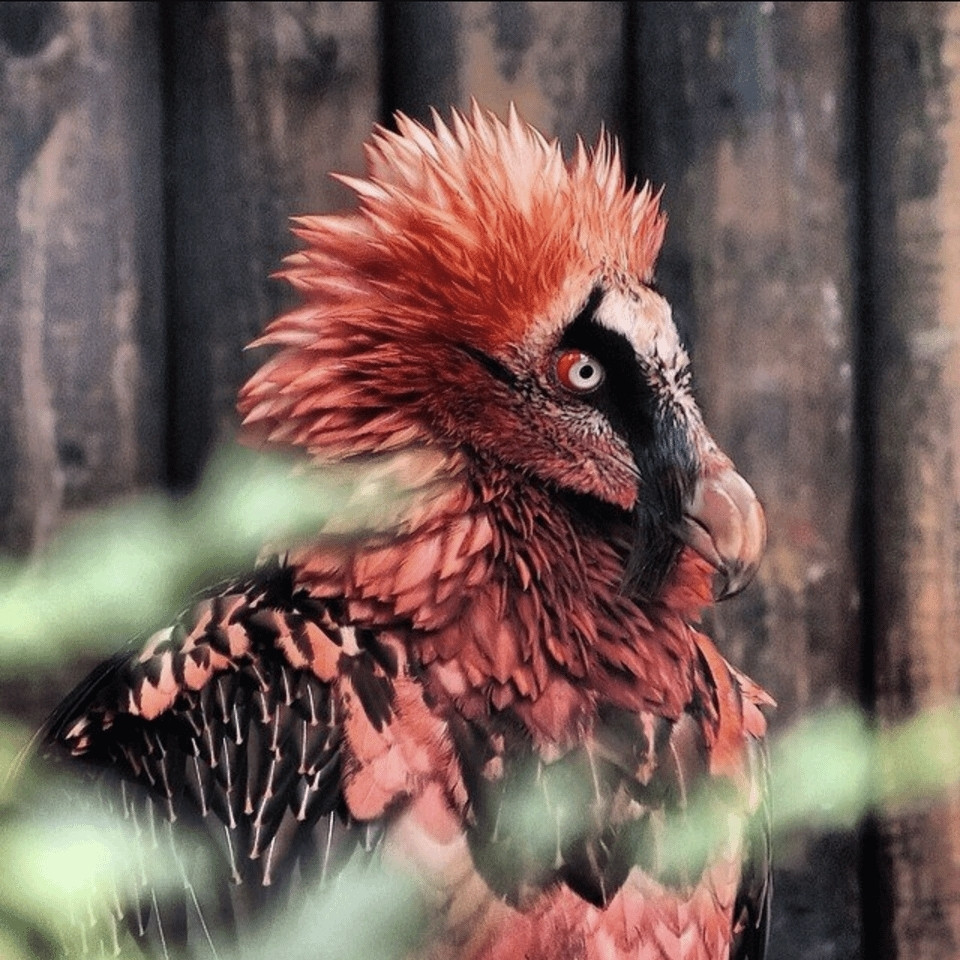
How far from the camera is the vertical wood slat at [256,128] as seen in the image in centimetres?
165

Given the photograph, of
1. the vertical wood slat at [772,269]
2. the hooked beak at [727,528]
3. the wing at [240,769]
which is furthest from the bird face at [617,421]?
the vertical wood slat at [772,269]

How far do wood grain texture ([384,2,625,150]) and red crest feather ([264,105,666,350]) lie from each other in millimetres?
399

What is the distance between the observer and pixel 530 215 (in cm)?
121

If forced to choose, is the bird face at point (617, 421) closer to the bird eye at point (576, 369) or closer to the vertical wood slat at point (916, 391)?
the bird eye at point (576, 369)

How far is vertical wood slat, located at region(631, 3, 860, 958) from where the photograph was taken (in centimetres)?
169

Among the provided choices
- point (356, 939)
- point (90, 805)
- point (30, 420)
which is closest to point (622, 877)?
point (356, 939)

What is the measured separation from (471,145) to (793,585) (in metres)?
0.69

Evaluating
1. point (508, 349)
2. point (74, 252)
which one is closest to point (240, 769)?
point (508, 349)

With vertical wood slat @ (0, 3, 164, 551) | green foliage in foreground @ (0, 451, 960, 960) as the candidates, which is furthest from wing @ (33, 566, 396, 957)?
vertical wood slat @ (0, 3, 164, 551)

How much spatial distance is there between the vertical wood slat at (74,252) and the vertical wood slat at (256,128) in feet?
0.11

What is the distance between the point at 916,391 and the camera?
5.64 ft

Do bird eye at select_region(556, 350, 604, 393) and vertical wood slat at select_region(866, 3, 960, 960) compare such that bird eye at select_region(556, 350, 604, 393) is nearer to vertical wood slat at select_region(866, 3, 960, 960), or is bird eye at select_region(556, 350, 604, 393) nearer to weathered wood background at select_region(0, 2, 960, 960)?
weathered wood background at select_region(0, 2, 960, 960)

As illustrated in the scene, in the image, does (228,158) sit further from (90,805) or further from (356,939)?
(356,939)

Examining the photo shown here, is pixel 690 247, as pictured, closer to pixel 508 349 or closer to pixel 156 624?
pixel 508 349
